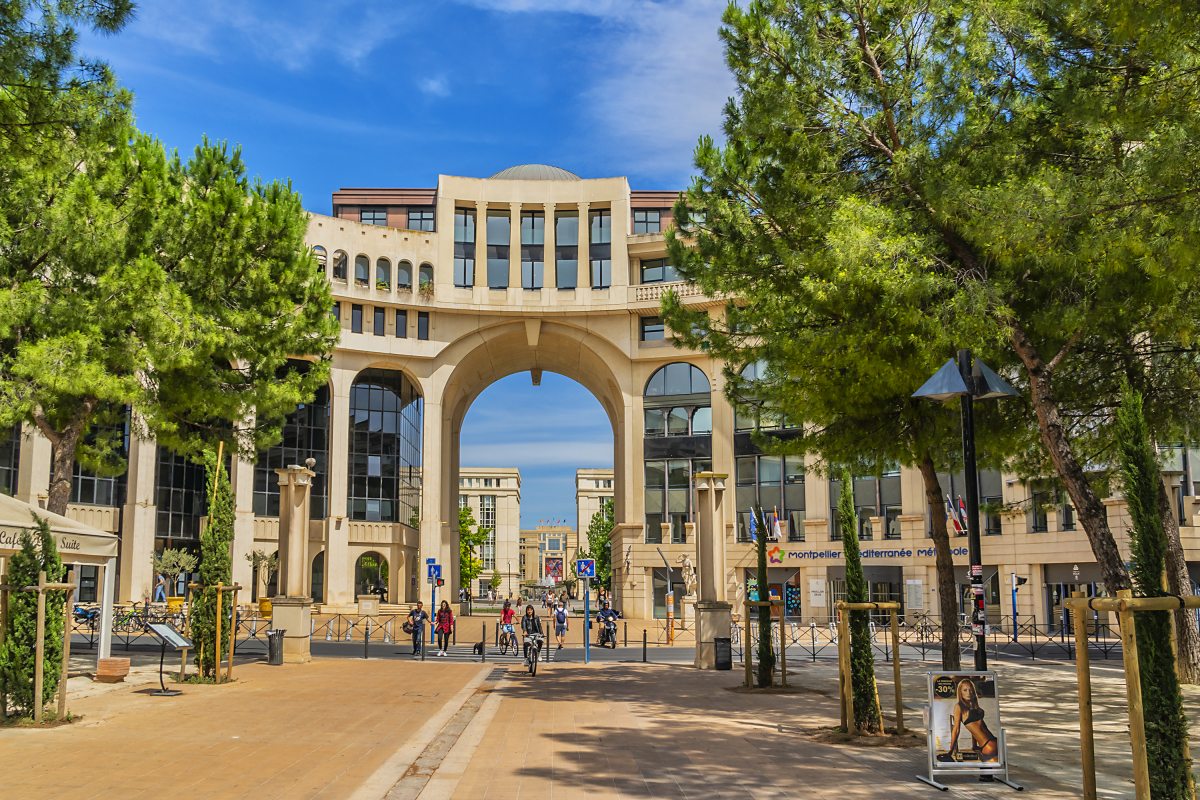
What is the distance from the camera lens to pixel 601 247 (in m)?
51.1

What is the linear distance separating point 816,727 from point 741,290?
8378 mm

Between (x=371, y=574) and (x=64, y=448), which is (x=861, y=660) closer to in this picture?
(x=64, y=448)

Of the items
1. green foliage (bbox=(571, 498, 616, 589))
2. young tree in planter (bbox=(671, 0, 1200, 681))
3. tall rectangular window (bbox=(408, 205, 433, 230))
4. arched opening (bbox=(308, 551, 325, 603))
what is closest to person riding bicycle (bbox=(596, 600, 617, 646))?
young tree in planter (bbox=(671, 0, 1200, 681))

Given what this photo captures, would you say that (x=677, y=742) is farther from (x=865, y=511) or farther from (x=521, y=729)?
(x=865, y=511)

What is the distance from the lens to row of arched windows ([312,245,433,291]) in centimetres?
4844

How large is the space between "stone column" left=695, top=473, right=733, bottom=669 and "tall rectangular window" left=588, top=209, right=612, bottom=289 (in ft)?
94.9

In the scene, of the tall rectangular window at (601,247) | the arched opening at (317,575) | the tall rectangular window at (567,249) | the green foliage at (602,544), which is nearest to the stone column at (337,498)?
the arched opening at (317,575)

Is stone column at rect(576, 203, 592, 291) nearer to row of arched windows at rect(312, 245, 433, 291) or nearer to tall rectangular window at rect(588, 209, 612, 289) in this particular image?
tall rectangular window at rect(588, 209, 612, 289)

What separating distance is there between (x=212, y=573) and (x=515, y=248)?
35184mm

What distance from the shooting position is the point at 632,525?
49.2 meters

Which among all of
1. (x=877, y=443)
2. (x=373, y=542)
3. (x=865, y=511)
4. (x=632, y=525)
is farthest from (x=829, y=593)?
(x=877, y=443)

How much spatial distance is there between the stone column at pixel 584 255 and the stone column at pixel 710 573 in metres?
28.6

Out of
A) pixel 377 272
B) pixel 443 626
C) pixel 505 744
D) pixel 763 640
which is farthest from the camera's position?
pixel 377 272

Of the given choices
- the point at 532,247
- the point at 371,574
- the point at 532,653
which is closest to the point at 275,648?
the point at 532,653
